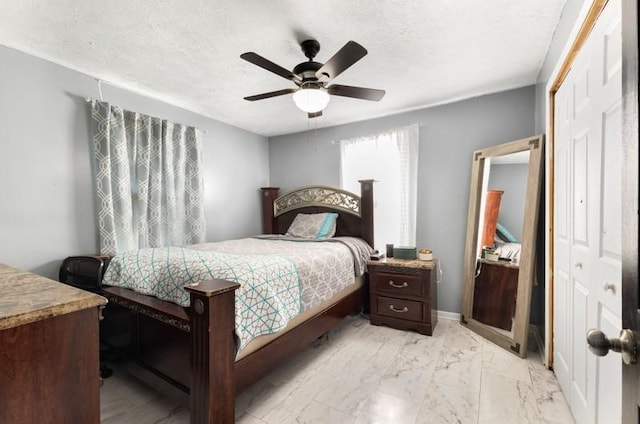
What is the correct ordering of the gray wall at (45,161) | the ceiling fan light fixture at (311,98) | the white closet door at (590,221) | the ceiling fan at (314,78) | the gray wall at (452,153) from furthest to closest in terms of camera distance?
the gray wall at (452,153)
the gray wall at (45,161)
the ceiling fan light fixture at (311,98)
the ceiling fan at (314,78)
the white closet door at (590,221)

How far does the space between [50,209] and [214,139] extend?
186cm

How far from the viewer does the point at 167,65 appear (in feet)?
7.57

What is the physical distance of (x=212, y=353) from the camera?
4.42ft

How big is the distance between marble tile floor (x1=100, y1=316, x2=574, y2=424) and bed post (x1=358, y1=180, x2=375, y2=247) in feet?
4.32

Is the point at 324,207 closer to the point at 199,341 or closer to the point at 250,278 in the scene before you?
the point at 250,278

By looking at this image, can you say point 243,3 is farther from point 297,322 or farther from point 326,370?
point 326,370

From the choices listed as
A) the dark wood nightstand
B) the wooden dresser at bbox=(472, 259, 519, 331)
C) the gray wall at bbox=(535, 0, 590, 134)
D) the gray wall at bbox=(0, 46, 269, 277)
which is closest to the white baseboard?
the wooden dresser at bbox=(472, 259, 519, 331)

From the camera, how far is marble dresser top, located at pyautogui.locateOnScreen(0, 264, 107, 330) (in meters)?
0.74

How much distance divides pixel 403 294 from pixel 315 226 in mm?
1324

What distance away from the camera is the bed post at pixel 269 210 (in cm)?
414

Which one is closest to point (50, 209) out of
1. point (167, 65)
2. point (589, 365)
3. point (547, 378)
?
point (167, 65)

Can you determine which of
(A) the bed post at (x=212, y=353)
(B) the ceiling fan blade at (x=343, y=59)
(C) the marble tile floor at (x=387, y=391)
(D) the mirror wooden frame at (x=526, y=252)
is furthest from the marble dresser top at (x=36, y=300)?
(D) the mirror wooden frame at (x=526, y=252)

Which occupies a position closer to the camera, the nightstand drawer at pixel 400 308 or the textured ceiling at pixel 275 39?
the textured ceiling at pixel 275 39

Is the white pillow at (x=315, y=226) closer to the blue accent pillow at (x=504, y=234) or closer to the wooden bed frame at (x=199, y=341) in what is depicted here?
the wooden bed frame at (x=199, y=341)
